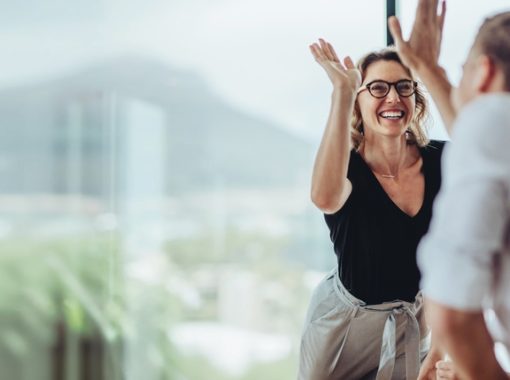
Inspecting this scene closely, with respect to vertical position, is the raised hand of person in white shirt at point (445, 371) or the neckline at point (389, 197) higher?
the neckline at point (389, 197)

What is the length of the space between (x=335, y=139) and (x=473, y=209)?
77 cm

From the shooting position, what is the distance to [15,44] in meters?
3.26

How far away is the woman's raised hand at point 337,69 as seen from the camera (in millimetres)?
1605

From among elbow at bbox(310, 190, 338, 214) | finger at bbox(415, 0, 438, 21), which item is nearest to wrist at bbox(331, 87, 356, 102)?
elbow at bbox(310, 190, 338, 214)

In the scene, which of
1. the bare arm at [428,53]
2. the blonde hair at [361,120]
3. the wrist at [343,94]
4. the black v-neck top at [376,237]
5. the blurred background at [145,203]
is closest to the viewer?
the bare arm at [428,53]

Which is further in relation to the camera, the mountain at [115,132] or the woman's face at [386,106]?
the mountain at [115,132]

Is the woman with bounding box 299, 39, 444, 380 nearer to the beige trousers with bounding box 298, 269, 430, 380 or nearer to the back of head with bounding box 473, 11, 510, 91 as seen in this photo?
the beige trousers with bounding box 298, 269, 430, 380

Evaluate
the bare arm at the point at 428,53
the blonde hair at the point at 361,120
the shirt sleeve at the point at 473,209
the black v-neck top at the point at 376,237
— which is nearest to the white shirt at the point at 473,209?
the shirt sleeve at the point at 473,209

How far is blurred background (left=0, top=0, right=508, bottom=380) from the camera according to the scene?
3.19 m

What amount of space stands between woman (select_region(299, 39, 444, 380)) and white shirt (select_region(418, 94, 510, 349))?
791mm

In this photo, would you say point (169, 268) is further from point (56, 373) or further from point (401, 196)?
point (401, 196)

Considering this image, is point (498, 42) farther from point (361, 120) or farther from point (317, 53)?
point (361, 120)

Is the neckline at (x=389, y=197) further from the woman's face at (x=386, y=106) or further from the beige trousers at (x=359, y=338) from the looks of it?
the beige trousers at (x=359, y=338)

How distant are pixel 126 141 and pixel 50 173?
0.35 metres
